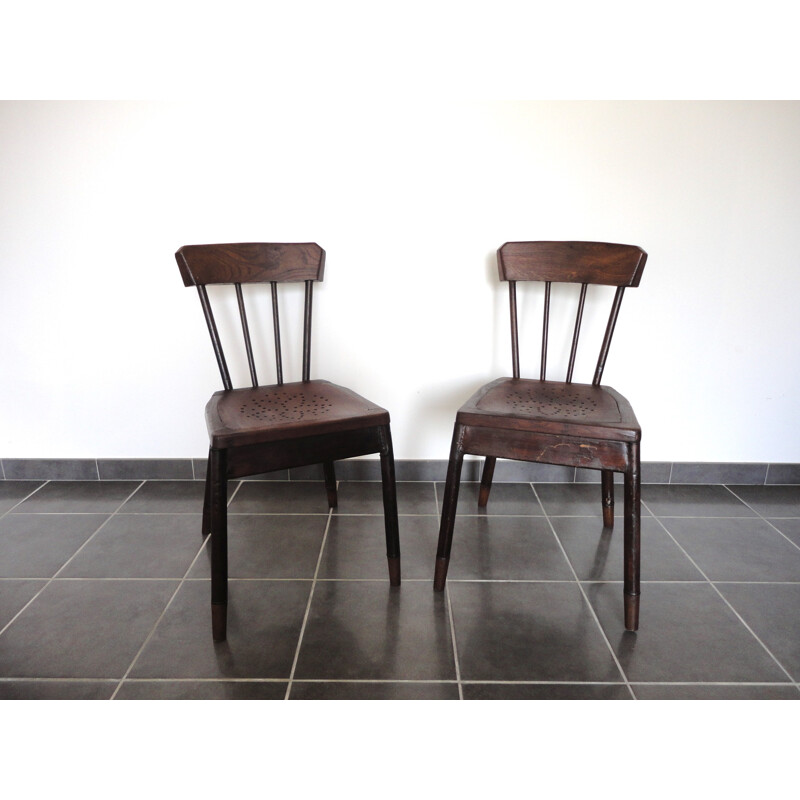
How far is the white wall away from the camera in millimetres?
2000

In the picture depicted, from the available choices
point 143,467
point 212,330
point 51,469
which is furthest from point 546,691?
point 51,469

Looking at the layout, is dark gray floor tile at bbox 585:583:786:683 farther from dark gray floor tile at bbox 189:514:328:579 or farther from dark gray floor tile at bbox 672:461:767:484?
dark gray floor tile at bbox 189:514:328:579

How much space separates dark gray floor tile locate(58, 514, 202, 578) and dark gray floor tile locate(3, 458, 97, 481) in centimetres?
34

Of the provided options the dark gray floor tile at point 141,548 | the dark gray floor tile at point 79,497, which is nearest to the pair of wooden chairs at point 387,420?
the dark gray floor tile at point 141,548

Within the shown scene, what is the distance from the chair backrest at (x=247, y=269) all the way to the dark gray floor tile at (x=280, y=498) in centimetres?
46

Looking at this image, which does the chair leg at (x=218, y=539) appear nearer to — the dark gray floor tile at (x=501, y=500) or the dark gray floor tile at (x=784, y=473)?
the dark gray floor tile at (x=501, y=500)

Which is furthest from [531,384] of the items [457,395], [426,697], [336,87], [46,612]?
[46,612]

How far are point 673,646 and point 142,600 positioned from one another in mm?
1278

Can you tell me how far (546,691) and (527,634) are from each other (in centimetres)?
19

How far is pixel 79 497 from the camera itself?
7.14 ft

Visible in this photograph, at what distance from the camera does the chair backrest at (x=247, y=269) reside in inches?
70.1

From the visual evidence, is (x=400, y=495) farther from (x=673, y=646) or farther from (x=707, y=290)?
(x=707, y=290)

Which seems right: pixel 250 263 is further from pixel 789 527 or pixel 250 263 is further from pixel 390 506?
pixel 789 527

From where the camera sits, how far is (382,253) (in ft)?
6.90
